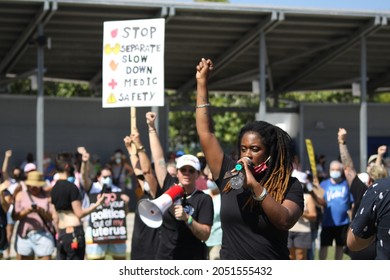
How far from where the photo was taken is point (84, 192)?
13.5 m

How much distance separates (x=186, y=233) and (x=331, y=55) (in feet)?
54.7

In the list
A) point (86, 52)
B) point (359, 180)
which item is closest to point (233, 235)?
point (359, 180)

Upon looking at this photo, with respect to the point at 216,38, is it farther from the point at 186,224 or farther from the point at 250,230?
the point at 250,230

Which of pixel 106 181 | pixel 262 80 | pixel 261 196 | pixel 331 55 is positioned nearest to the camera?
pixel 261 196

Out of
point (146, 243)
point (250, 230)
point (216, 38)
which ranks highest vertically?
point (216, 38)

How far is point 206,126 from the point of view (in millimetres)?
5582

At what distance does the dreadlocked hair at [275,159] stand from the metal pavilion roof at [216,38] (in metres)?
14.2

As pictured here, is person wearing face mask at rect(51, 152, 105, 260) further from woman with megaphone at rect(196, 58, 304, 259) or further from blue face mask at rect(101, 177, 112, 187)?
woman with megaphone at rect(196, 58, 304, 259)

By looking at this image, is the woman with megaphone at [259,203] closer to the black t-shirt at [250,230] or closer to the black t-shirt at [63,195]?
the black t-shirt at [250,230]

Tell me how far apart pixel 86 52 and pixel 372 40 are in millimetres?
7135

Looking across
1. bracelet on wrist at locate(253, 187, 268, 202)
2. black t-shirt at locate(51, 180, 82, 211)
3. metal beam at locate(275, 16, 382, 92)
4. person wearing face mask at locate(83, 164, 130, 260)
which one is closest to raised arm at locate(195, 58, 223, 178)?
bracelet on wrist at locate(253, 187, 268, 202)

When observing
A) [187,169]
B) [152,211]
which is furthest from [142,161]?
[152,211]

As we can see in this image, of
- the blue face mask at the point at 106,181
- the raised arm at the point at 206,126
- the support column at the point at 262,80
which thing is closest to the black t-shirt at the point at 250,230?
the raised arm at the point at 206,126
